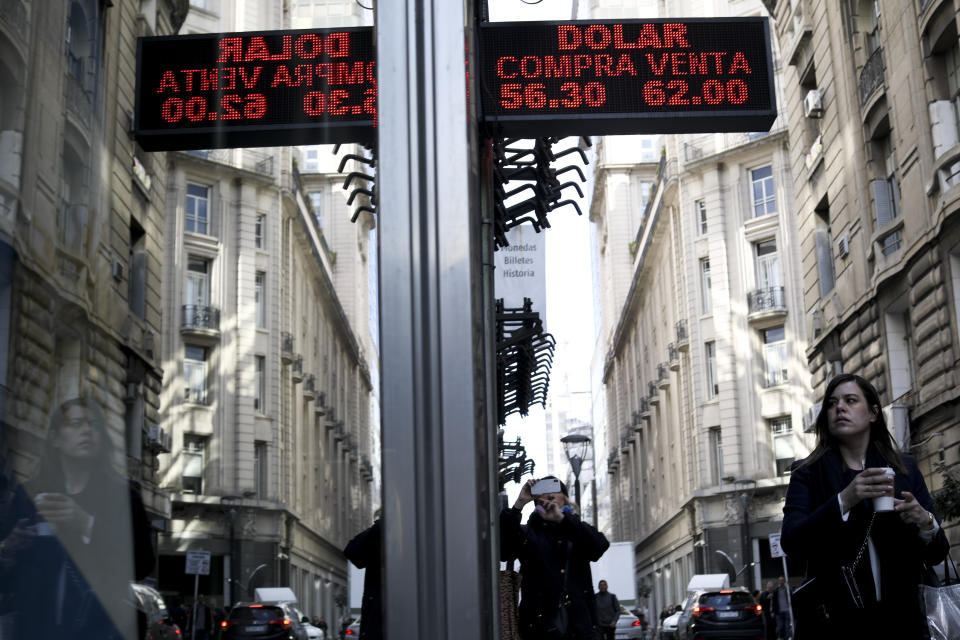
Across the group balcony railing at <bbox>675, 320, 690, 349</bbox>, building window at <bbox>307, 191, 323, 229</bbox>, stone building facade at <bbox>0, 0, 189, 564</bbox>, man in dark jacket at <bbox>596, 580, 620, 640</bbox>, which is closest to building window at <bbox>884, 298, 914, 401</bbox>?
man in dark jacket at <bbox>596, 580, 620, 640</bbox>

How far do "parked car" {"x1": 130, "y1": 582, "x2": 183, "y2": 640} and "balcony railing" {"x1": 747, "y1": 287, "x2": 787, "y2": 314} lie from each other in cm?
3749

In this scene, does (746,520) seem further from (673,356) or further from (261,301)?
(261,301)

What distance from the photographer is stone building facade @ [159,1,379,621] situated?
3.00 m

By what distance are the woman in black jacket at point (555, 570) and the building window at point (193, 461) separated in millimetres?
2753

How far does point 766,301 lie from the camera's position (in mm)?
39219

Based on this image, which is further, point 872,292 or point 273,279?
point 872,292

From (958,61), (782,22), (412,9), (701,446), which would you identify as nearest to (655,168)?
(701,446)

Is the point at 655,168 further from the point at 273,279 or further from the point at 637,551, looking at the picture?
the point at 273,279

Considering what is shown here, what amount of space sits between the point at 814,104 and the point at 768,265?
62.8 feet

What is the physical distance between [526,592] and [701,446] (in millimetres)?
36477

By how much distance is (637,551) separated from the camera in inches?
2208

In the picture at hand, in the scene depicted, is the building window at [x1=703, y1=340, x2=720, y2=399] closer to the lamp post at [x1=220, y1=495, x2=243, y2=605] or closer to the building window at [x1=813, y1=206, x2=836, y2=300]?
the building window at [x1=813, y1=206, x2=836, y2=300]

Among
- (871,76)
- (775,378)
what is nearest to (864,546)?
(871,76)

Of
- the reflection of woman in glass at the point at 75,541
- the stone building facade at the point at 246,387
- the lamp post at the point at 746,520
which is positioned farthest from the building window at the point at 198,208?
the lamp post at the point at 746,520
